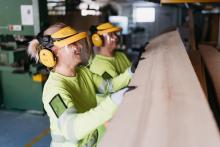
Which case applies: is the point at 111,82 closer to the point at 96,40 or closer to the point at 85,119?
the point at 96,40

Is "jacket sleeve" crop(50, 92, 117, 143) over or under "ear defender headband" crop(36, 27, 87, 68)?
under

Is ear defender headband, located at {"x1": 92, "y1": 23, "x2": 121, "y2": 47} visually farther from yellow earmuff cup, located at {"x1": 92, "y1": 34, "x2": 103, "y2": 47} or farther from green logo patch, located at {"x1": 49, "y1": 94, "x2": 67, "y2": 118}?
green logo patch, located at {"x1": 49, "y1": 94, "x2": 67, "y2": 118}

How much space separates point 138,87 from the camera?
1461 mm

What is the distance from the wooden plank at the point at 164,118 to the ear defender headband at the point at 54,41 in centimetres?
60

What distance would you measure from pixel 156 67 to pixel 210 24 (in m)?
7.30

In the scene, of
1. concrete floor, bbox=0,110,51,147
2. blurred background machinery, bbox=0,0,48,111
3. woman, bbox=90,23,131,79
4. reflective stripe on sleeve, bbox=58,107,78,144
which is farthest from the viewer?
blurred background machinery, bbox=0,0,48,111

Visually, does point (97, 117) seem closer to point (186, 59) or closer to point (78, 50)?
point (78, 50)

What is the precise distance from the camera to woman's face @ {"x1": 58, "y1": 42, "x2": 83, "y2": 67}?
1.91 meters

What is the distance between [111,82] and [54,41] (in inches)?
31.3

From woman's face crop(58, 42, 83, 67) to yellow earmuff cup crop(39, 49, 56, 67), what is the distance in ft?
0.22

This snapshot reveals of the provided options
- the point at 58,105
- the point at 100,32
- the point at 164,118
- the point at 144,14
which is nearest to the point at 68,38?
the point at 58,105

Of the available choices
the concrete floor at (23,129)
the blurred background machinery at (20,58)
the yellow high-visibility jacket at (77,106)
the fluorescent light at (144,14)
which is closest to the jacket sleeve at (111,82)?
the yellow high-visibility jacket at (77,106)

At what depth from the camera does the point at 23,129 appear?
165 inches

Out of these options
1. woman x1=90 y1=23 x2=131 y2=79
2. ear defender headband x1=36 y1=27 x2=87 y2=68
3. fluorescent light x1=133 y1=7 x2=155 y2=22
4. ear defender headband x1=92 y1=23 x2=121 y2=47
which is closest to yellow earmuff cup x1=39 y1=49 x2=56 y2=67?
ear defender headband x1=36 y1=27 x2=87 y2=68
